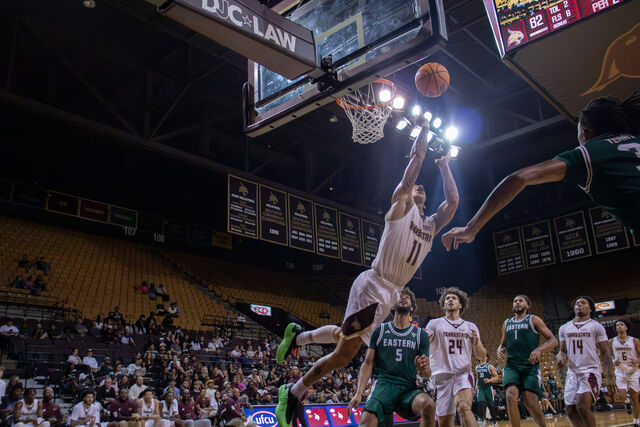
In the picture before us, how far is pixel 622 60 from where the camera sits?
24.7ft

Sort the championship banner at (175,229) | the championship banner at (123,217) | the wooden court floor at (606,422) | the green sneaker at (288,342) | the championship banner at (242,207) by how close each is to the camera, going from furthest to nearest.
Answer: the championship banner at (175,229), the championship banner at (123,217), the championship banner at (242,207), the wooden court floor at (606,422), the green sneaker at (288,342)

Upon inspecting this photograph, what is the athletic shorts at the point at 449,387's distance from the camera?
20.9ft

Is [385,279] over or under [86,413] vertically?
over

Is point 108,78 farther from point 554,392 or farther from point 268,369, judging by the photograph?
point 554,392

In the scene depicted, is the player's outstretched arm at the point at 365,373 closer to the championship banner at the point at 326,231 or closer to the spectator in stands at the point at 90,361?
the spectator in stands at the point at 90,361

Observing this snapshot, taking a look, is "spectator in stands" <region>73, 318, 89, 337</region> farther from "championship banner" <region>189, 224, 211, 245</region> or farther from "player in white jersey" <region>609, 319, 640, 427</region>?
"player in white jersey" <region>609, 319, 640, 427</region>

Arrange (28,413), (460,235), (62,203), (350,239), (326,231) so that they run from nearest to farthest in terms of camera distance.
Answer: (460,235) < (28,413) < (62,203) < (326,231) < (350,239)

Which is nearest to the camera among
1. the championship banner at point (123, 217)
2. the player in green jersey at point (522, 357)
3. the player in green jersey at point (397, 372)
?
the player in green jersey at point (397, 372)

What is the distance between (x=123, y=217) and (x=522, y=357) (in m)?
16.2

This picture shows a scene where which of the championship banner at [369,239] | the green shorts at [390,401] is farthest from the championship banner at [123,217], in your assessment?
the green shorts at [390,401]

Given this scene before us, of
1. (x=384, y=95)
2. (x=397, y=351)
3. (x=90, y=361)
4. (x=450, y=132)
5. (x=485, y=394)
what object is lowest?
(x=485, y=394)

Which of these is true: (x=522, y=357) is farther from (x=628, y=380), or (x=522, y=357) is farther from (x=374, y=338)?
(x=628, y=380)

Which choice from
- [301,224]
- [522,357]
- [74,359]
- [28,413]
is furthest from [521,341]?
[301,224]

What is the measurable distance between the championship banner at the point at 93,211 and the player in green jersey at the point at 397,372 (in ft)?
51.2
